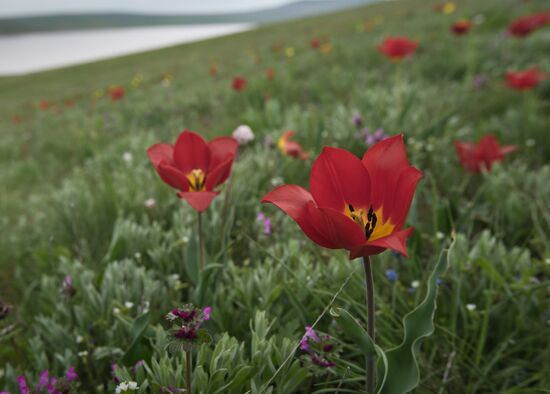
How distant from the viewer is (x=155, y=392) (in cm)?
122

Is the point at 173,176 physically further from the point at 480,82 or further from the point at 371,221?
the point at 480,82

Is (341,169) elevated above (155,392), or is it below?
above

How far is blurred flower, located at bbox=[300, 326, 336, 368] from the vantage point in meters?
1.31

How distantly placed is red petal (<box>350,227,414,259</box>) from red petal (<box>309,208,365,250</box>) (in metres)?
0.02

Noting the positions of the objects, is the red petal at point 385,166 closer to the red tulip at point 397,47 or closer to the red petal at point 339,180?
the red petal at point 339,180

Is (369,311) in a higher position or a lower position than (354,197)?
lower

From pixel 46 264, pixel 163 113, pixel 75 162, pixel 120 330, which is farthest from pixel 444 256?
pixel 163 113

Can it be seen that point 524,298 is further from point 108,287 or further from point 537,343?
point 108,287

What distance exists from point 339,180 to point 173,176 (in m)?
0.57

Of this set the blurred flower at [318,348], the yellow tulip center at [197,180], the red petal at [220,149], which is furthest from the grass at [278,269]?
the red petal at [220,149]

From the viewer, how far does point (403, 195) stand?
1.02 metres

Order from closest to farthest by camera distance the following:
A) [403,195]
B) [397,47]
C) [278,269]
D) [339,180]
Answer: [403,195]
[339,180]
[278,269]
[397,47]

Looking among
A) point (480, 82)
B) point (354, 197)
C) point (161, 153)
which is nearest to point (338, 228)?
point (354, 197)

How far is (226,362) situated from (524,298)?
117 cm
